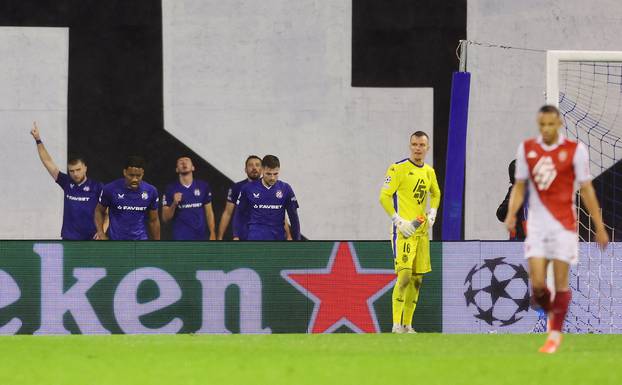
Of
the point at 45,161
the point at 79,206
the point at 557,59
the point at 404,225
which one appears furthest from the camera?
the point at 45,161

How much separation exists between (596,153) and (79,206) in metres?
7.26

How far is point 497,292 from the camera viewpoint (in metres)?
13.6

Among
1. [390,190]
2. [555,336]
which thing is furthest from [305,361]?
[390,190]

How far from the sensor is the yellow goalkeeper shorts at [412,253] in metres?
12.4

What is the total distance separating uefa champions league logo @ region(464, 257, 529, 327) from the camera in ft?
44.6

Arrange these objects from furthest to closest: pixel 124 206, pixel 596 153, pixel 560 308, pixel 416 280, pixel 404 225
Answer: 1. pixel 596 153
2. pixel 124 206
3. pixel 416 280
4. pixel 404 225
5. pixel 560 308

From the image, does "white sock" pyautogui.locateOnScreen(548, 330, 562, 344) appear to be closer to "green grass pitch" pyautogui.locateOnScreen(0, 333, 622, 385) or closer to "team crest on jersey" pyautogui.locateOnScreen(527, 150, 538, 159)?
"green grass pitch" pyautogui.locateOnScreen(0, 333, 622, 385)

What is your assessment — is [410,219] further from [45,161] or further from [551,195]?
[45,161]

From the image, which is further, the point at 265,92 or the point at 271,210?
the point at 265,92

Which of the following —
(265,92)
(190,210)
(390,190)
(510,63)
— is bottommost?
(190,210)

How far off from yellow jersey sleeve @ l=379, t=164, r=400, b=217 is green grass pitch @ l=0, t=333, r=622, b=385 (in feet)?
6.09

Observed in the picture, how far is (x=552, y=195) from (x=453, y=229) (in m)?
5.50

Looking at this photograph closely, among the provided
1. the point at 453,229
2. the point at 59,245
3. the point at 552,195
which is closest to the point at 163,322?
the point at 59,245

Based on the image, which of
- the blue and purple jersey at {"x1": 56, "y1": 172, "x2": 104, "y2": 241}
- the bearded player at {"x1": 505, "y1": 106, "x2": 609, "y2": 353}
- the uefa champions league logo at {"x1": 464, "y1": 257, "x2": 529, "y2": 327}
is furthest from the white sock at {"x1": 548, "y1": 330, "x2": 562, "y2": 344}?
the blue and purple jersey at {"x1": 56, "y1": 172, "x2": 104, "y2": 241}
